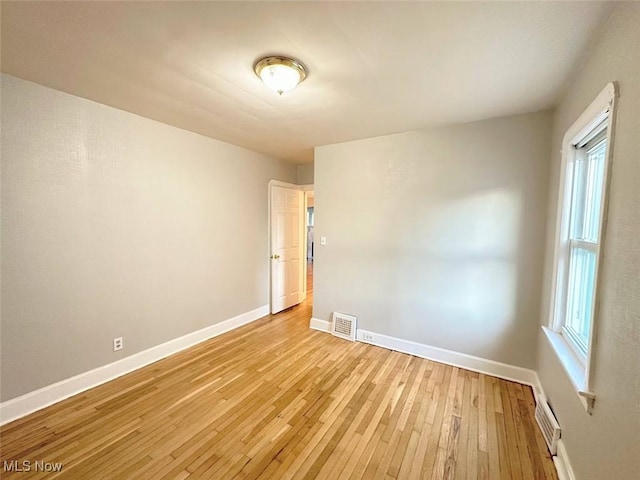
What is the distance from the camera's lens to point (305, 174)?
4812 mm

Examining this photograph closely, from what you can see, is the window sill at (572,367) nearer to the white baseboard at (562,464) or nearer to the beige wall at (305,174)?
the white baseboard at (562,464)

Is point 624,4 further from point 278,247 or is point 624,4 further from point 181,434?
point 278,247

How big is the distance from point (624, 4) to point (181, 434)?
338 centimetres

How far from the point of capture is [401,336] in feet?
10.4

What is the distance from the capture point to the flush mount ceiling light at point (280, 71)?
65.6 inches

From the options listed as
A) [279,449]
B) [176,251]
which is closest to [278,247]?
[176,251]

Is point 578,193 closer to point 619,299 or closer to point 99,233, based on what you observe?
point 619,299

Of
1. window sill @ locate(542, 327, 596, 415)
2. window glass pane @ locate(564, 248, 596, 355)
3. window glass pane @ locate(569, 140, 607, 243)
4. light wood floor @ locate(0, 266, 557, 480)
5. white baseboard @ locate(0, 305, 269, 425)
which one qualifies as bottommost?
light wood floor @ locate(0, 266, 557, 480)

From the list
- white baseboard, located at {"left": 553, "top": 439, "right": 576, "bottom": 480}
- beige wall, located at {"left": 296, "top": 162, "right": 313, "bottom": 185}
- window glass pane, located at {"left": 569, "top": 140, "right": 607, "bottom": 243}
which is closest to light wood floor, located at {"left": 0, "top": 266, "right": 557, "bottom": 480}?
white baseboard, located at {"left": 553, "top": 439, "right": 576, "bottom": 480}

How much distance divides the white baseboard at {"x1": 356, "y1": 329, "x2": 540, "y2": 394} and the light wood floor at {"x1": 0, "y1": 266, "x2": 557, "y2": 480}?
0.10 meters

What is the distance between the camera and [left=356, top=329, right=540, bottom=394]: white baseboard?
2.53 meters

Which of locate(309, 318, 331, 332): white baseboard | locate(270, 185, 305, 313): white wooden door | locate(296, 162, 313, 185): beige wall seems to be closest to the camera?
locate(309, 318, 331, 332): white baseboard

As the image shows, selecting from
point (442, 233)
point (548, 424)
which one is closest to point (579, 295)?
point (548, 424)

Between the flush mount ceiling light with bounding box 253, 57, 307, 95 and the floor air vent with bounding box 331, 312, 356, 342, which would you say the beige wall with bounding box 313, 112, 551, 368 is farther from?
the flush mount ceiling light with bounding box 253, 57, 307, 95
